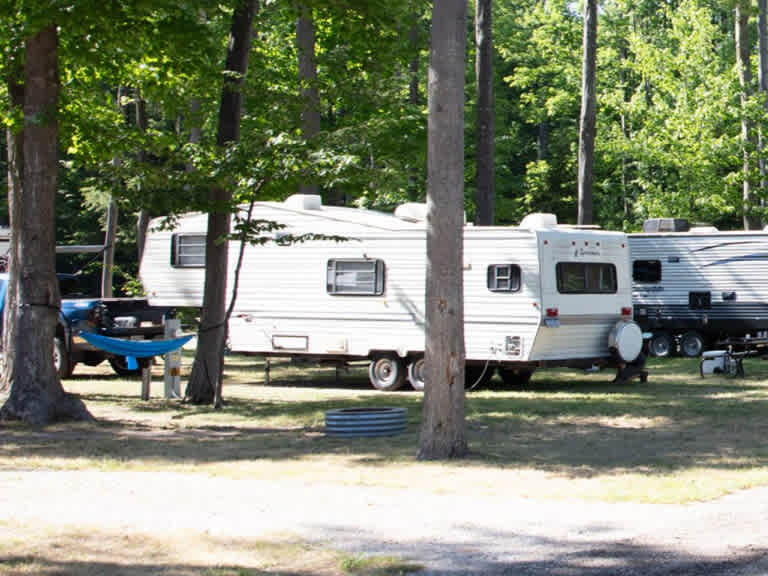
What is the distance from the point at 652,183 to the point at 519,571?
30663 mm

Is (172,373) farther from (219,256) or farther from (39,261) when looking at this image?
(39,261)

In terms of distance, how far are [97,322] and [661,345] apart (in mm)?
13372

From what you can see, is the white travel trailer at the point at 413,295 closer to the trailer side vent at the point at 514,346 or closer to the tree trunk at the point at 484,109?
the trailer side vent at the point at 514,346

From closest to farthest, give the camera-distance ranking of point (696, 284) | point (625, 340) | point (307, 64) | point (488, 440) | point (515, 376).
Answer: point (488, 440), point (625, 340), point (515, 376), point (307, 64), point (696, 284)

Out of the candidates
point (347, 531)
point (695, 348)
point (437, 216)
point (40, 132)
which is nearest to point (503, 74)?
point (695, 348)

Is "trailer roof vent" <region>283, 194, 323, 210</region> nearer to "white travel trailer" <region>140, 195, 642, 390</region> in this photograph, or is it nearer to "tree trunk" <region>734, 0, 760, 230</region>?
"white travel trailer" <region>140, 195, 642, 390</region>

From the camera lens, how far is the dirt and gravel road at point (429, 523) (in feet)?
23.5

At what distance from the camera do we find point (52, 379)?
1527 centimetres

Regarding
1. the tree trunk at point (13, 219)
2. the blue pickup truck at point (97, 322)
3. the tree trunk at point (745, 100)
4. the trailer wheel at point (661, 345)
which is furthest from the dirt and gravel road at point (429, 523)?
the tree trunk at point (745, 100)

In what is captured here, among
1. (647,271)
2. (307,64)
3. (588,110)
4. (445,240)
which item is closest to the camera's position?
(445,240)

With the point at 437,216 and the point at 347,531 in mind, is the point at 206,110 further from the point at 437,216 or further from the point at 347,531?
the point at 347,531

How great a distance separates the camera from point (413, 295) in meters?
19.8

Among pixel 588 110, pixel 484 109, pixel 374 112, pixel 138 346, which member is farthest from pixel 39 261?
pixel 588 110

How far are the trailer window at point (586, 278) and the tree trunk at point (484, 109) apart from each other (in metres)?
4.48
